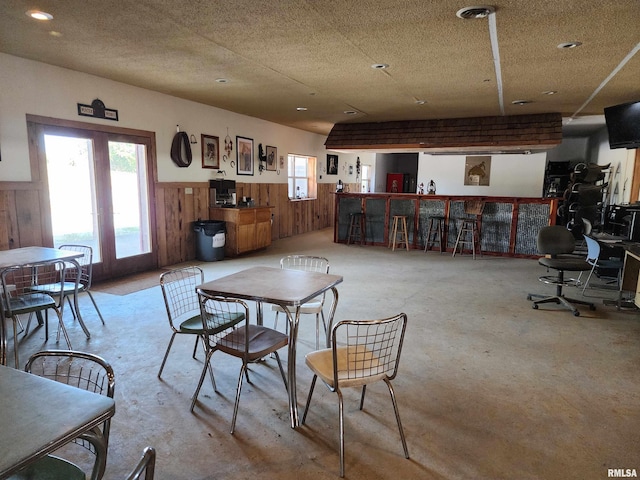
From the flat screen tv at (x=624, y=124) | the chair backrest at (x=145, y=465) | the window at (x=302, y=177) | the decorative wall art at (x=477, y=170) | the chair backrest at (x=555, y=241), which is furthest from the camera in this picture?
the window at (x=302, y=177)

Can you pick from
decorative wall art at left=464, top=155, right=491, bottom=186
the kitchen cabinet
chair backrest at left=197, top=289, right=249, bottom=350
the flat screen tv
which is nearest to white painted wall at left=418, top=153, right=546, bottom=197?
decorative wall art at left=464, top=155, right=491, bottom=186

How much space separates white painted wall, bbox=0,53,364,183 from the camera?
4195mm

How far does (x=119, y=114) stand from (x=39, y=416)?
16.8 ft

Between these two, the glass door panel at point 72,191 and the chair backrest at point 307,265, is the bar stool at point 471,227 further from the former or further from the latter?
the glass door panel at point 72,191

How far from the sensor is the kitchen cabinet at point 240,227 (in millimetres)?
6961

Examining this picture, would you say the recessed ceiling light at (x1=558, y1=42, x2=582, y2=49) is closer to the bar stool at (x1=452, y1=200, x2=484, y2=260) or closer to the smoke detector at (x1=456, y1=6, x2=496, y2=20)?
the smoke detector at (x1=456, y1=6, x2=496, y2=20)

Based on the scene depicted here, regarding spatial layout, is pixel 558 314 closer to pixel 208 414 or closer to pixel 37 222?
pixel 208 414

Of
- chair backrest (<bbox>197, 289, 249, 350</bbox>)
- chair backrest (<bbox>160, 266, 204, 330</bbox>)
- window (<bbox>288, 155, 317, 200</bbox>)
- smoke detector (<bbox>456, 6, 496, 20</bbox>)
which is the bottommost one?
chair backrest (<bbox>160, 266, 204, 330</bbox>)

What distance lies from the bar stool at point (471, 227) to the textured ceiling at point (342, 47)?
2.08 metres

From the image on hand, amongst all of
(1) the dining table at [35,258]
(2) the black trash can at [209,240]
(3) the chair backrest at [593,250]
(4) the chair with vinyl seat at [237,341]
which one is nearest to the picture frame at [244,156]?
(2) the black trash can at [209,240]

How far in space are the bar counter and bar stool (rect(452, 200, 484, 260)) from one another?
0.35ft

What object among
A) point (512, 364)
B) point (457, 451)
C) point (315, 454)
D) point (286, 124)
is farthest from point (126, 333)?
point (286, 124)

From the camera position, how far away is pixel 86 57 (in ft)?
13.8

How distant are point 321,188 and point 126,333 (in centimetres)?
815
